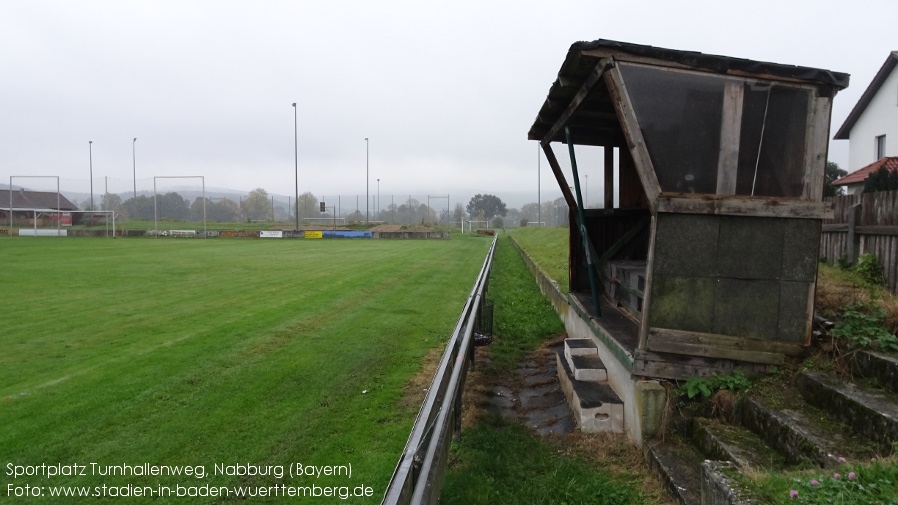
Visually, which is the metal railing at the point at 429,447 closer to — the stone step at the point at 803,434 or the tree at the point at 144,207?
the stone step at the point at 803,434

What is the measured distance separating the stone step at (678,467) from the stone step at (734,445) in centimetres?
10

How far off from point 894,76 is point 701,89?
1040 inches

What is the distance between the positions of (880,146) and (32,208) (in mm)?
62665

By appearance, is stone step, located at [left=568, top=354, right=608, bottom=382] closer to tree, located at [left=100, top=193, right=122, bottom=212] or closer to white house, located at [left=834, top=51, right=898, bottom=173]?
white house, located at [left=834, top=51, right=898, bottom=173]

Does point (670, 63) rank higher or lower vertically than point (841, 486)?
higher

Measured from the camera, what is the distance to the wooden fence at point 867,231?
23.0 ft

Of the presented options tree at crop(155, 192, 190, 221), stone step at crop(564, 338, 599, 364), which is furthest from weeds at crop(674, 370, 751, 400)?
tree at crop(155, 192, 190, 221)

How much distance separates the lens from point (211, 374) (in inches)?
259

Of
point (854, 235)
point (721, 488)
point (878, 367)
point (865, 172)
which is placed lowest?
point (721, 488)

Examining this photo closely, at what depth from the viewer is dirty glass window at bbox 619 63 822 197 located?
4547 millimetres

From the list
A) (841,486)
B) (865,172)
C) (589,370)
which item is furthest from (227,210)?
(841,486)

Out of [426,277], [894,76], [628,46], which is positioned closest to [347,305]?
[426,277]

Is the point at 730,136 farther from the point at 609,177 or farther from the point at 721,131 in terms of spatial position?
the point at 609,177

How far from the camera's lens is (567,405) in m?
5.87
